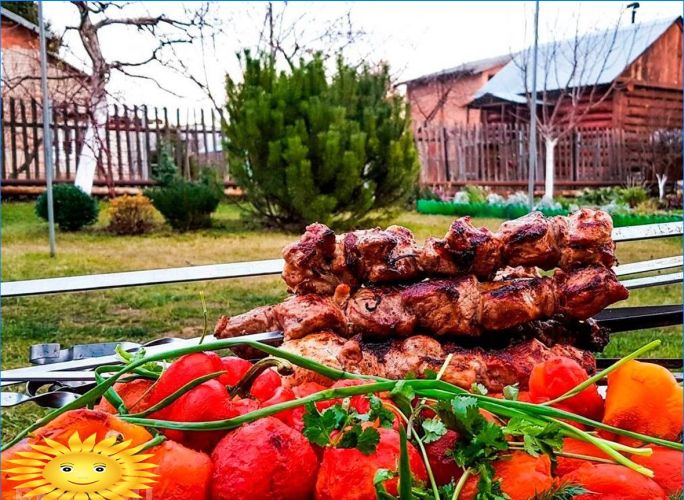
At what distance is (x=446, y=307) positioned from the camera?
96 cm

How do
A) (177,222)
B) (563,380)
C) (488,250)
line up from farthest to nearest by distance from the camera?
1. (177,222)
2. (488,250)
3. (563,380)

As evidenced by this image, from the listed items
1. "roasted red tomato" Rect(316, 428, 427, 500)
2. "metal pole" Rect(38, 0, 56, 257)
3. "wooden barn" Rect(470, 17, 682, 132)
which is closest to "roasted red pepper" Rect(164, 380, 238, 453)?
"roasted red tomato" Rect(316, 428, 427, 500)

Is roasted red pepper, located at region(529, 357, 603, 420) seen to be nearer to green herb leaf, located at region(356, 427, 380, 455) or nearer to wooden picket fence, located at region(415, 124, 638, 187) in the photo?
green herb leaf, located at region(356, 427, 380, 455)

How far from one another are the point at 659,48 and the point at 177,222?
6999mm

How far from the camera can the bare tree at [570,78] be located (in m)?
8.57

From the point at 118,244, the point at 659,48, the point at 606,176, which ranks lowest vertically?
the point at 118,244

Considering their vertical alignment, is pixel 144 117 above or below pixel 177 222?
above

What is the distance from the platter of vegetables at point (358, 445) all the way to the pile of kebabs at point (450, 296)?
30 cm

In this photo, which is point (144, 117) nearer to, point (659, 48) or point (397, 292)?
point (659, 48)

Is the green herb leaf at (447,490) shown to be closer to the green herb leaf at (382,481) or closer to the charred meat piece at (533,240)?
the green herb leaf at (382,481)

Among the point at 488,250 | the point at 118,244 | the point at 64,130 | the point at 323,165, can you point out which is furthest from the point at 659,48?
the point at 488,250

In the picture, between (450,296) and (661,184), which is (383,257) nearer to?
(450,296)

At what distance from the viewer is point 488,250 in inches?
39.1

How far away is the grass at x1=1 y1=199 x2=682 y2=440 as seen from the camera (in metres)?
3.63
